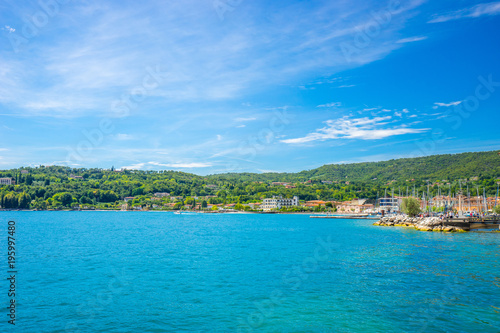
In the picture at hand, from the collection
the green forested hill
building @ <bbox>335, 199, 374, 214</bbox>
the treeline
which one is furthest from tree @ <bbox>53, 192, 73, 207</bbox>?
the green forested hill

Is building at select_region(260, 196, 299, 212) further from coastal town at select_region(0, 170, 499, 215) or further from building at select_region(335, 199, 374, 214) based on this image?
building at select_region(335, 199, 374, 214)

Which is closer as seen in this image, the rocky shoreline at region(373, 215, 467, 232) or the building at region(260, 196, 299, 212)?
the rocky shoreline at region(373, 215, 467, 232)

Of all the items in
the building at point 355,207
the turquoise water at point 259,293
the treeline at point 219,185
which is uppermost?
the treeline at point 219,185

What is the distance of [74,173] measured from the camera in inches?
7293

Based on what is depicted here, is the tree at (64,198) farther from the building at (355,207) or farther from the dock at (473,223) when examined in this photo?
the dock at (473,223)

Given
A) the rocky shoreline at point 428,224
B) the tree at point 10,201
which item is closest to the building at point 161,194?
the tree at point 10,201

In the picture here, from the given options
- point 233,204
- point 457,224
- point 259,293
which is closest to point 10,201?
point 233,204

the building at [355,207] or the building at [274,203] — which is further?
the building at [274,203]

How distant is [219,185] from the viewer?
191500mm

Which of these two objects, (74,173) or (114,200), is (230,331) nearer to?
(114,200)

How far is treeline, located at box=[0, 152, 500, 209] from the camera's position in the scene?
113m

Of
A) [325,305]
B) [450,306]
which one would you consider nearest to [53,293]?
[325,305]

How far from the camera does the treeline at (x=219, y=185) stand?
113 meters

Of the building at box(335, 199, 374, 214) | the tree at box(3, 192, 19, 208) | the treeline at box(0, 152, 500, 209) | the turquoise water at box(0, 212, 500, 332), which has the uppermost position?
the treeline at box(0, 152, 500, 209)
